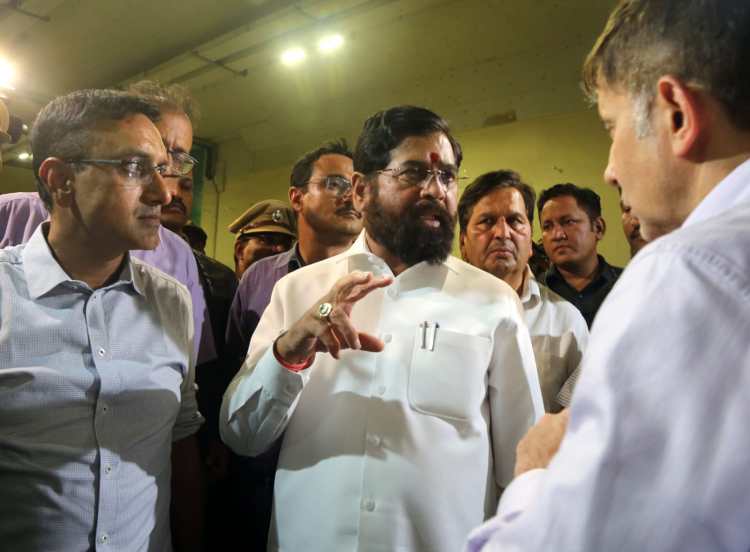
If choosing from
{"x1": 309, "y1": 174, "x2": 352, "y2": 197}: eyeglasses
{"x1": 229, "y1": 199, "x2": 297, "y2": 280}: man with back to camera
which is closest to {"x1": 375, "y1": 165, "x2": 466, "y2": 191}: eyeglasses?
{"x1": 309, "y1": 174, "x2": 352, "y2": 197}: eyeglasses

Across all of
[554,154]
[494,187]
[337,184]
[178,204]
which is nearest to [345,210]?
[337,184]

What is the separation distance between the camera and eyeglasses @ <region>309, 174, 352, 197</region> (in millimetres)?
2654

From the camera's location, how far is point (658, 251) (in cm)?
56

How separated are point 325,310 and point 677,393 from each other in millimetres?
835

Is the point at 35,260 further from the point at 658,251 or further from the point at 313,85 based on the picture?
the point at 313,85

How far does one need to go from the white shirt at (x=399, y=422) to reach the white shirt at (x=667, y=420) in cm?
77

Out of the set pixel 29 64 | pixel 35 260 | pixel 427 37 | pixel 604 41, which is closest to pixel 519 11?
pixel 427 37

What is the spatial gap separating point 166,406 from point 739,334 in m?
1.34

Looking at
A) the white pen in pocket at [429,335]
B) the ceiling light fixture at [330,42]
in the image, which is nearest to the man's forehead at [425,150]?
the white pen in pocket at [429,335]

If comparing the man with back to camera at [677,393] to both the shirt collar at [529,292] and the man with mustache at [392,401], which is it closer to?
the man with mustache at [392,401]

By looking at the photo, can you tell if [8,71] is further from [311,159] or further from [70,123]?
[70,123]

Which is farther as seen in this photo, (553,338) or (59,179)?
(553,338)

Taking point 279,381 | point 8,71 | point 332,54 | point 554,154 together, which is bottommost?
point 279,381

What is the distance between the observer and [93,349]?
1.26m
